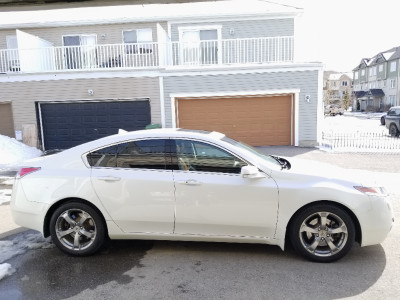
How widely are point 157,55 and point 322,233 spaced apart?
13.0 metres

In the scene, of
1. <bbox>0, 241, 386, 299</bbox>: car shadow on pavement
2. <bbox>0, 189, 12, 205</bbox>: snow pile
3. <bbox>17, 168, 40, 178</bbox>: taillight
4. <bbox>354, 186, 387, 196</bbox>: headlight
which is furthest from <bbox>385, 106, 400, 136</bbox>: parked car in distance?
<bbox>17, 168, 40, 178</bbox>: taillight

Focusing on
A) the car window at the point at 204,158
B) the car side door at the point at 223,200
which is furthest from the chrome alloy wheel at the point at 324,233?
the car window at the point at 204,158

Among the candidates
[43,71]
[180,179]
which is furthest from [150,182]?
[43,71]

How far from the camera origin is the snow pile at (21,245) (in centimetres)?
399

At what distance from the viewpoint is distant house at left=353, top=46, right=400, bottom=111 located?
4653 cm

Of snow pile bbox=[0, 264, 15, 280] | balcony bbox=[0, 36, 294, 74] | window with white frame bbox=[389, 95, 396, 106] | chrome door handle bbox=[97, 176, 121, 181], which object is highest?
balcony bbox=[0, 36, 294, 74]

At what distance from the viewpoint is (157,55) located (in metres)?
14.9

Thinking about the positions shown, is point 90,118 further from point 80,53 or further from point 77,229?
point 77,229

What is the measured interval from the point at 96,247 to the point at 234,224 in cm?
169

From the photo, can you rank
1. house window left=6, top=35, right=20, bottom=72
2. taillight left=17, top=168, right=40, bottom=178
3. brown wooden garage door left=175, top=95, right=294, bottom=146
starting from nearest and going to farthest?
taillight left=17, top=168, right=40, bottom=178 → brown wooden garage door left=175, top=95, right=294, bottom=146 → house window left=6, top=35, right=20, bottom=72

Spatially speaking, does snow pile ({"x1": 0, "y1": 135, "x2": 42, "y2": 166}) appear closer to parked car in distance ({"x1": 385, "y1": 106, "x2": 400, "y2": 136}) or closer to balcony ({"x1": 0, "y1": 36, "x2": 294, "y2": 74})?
balcony ({"x1": 0, "y1": 36, "x2": 294, "y2": 74})

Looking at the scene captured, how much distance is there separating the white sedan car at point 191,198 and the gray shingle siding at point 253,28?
12.5m

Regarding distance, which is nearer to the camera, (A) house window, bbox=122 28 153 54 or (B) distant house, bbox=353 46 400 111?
(A) house window, bbox=122 28 153 54

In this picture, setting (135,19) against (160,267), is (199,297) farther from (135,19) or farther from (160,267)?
(135,19)
